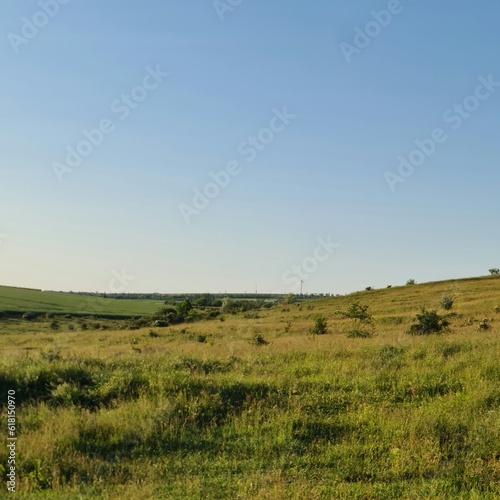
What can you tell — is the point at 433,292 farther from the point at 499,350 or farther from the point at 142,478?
the point at 142,478

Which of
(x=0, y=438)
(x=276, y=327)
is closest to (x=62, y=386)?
(x=0, y=438)

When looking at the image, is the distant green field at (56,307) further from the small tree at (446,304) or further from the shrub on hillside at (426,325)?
the shrub on hillside at (426,325)

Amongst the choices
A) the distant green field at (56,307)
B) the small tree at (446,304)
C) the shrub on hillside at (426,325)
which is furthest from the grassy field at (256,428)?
the distant green field at (56,307)

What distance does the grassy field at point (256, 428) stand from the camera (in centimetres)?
619

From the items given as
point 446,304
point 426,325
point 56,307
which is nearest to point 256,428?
point 426,325

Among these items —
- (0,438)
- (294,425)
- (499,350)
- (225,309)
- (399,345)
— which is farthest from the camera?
(225,309)

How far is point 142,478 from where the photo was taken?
638 centimetres

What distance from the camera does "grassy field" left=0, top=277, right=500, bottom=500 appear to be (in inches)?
244

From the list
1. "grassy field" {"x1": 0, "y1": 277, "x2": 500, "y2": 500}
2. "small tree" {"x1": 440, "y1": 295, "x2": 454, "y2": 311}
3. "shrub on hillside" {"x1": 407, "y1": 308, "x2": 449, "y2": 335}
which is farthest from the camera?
"small tree" {"x1": 440, "y1": 295, "x2": 454, "y2": 311}

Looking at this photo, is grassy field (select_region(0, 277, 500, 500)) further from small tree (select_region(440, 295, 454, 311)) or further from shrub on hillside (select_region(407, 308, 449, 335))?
small tree (select_region(440, 295, 454, 311))

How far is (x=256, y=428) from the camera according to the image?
804cm

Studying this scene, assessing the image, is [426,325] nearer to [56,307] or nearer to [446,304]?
[446,304]

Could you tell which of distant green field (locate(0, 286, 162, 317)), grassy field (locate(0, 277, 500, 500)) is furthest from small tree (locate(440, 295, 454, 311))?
distant green field (locate(0, 286, 162, 317))

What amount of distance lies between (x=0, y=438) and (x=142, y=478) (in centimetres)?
261
